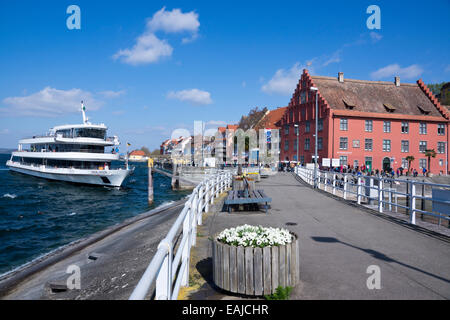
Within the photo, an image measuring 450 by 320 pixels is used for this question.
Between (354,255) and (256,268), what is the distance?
294 cm

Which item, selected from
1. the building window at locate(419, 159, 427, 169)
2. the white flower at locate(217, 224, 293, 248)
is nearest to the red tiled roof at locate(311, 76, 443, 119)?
the building window at locate(419, 159, 427, 169)

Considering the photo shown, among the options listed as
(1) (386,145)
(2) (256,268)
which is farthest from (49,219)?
(1) (386,145)

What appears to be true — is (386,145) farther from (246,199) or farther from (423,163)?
(246,199)

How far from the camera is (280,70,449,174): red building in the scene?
1938 inches

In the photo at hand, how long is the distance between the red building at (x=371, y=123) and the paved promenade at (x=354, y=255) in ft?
135

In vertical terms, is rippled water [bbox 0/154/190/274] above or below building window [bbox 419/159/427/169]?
below

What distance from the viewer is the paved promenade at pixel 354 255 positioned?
4.50 metres

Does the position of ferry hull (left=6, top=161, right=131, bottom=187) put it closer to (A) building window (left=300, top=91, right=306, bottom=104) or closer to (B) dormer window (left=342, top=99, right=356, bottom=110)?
(A) building window (left=300, top=91, right=306, bottom=104)

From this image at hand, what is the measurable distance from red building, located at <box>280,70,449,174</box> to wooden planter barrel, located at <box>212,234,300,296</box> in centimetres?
4658

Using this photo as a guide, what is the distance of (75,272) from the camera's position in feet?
27.5

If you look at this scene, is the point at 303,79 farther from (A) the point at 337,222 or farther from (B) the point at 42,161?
(A) the point at 337,222

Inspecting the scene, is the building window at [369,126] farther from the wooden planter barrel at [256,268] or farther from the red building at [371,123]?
the wooden planter barrel at [256,268]
